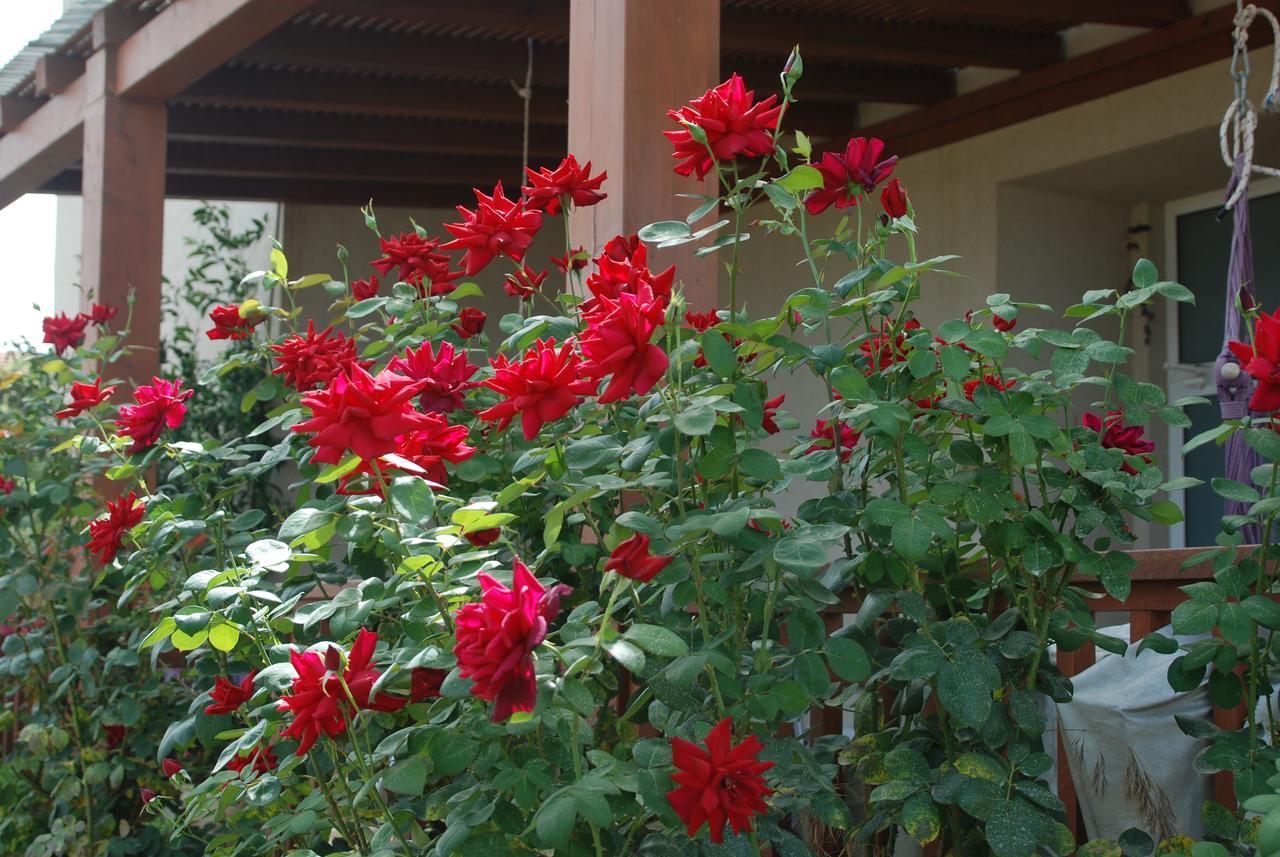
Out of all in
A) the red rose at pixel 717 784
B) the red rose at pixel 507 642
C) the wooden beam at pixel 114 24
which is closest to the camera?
the red rose at pixel 507 642

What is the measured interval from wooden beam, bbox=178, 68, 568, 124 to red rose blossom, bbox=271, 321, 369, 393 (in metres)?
3.17

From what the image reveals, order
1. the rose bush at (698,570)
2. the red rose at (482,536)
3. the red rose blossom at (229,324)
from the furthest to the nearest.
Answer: the red rose blossom at (229,324), the red rose at (482,536), the rose bush at (698,570)

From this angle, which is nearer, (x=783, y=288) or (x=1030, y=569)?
(x=1030, y=569)

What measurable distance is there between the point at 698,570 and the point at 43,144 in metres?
4.52

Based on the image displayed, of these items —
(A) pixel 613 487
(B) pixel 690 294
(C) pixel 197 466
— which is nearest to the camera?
(A) pixel 613 487

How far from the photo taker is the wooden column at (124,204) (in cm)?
448

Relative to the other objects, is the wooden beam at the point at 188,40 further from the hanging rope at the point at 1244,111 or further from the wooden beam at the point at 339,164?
the hanging rope at the point at 1244,111

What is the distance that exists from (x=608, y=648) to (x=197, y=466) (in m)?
1.52

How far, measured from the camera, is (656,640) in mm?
1451

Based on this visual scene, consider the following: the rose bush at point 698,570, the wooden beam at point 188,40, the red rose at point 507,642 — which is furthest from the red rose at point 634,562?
the wooden beam at point 188,40

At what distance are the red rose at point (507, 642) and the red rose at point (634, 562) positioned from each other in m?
0.16

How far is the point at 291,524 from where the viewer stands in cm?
168

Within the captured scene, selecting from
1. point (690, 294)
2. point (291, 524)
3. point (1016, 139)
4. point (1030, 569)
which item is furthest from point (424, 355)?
point (1016, 139)

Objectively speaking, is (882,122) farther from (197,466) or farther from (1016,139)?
(197,466)
